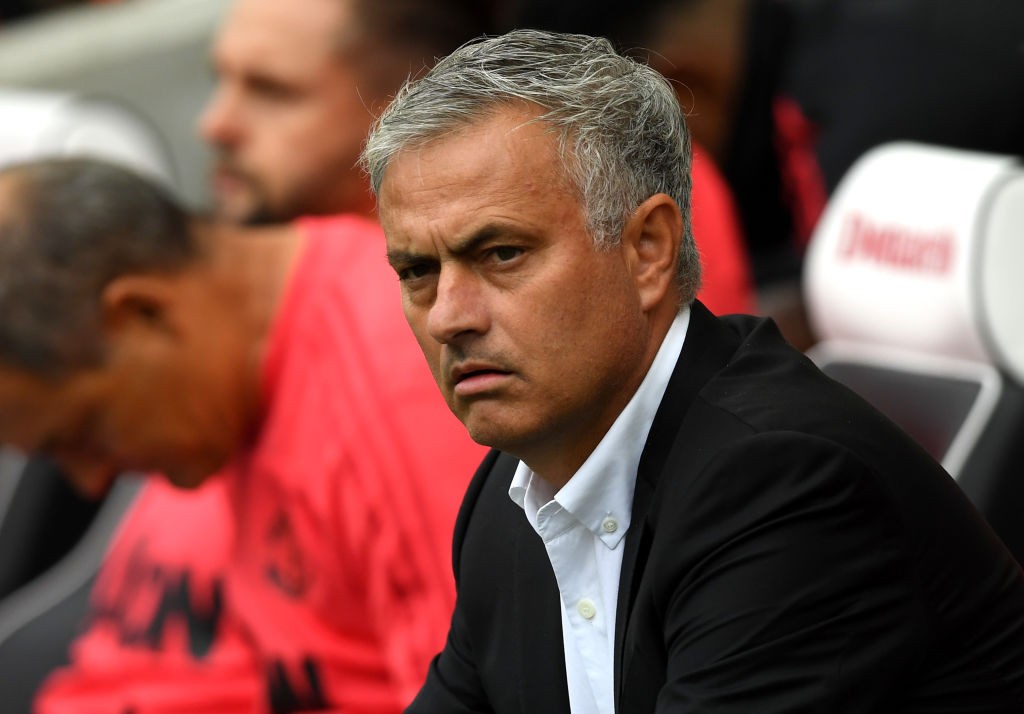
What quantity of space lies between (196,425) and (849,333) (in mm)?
974

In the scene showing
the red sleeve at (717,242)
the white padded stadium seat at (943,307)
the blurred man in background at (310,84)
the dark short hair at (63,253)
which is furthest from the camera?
the blurred man in background at (310,84)

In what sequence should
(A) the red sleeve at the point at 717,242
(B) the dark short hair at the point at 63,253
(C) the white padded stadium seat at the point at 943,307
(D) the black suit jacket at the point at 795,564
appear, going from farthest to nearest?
(A) the red sleeve at the point at 717,242
(B) the dark short hair at the point at 63,253
(C) the white padded stadium seat at the point at 943,307
(D) the black suit jacket at the point at 795,564

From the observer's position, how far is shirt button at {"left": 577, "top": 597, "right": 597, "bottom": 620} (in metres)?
1.24

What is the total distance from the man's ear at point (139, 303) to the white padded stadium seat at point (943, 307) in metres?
0.96

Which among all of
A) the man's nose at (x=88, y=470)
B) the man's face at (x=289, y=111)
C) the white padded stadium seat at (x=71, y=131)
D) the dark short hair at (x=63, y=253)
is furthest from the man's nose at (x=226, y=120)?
the man's nose at (x=88, y=470)

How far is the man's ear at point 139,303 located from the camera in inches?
91.0

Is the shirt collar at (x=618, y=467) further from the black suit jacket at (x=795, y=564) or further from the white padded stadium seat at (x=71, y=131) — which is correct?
the white padded stadium seat at (x=71, y=131)

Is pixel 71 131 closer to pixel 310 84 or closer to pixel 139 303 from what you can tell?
pixel 310 84

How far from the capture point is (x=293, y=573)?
7.52 ft

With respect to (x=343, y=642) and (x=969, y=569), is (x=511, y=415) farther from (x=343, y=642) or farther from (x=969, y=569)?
(x=343, y=642)

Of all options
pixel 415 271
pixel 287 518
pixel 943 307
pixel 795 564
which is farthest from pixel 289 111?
pixel 795 564

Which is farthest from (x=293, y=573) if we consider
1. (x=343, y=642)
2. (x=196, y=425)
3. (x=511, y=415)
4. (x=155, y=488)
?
(x=511, y=415)

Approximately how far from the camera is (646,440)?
1.22 m

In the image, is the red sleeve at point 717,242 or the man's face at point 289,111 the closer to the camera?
the red sleeve at point 717,242
